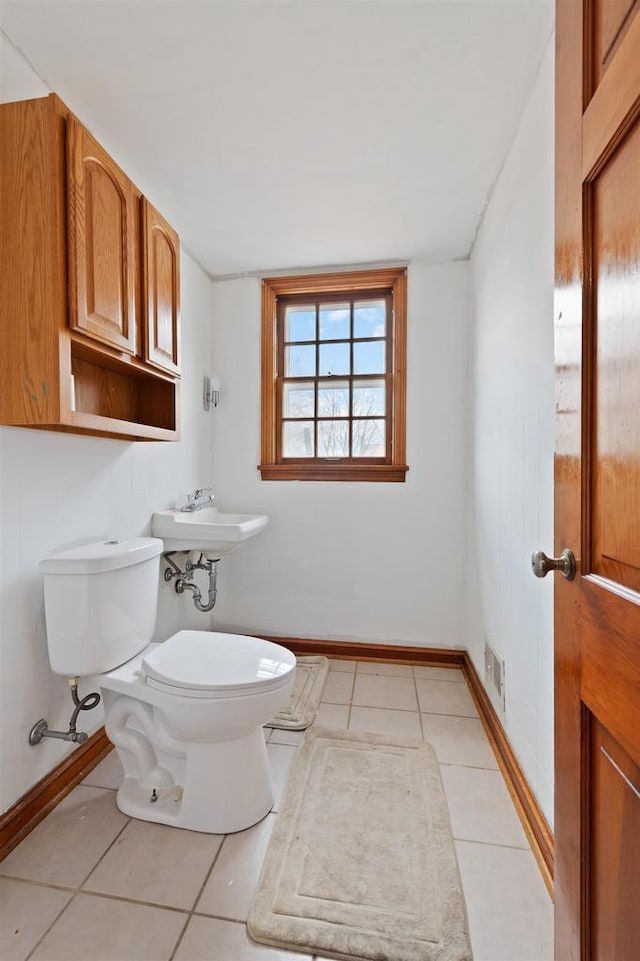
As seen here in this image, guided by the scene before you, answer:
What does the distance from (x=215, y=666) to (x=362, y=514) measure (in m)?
1.29

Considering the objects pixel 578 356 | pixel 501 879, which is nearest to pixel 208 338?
pixel 578 356

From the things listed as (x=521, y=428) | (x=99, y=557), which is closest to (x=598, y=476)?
(x=521, y=428)

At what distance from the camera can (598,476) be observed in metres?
0.61

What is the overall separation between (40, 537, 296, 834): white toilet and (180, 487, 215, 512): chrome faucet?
79 cm

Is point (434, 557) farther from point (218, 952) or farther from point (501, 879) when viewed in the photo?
point (218, 952)

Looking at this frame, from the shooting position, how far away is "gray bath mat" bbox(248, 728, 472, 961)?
978mm

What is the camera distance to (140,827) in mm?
1297

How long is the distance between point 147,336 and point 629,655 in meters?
1.61

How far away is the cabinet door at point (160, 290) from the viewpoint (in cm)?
154

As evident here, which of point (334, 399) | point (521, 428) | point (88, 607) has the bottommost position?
point (88, 607)

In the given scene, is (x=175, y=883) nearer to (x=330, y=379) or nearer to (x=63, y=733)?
(x=63, y=733)

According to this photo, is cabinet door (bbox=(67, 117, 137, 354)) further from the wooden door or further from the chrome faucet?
the wooden door

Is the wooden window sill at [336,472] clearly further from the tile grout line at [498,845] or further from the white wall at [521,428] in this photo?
the tile grout line at [498,845]

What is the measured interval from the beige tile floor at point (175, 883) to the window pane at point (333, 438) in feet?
5.00
